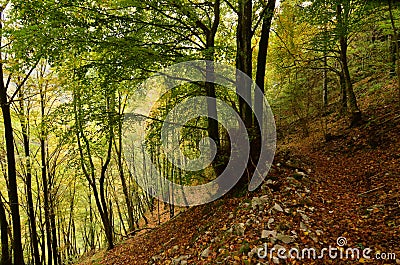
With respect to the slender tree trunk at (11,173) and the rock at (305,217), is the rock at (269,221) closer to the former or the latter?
the rock at (305,217)

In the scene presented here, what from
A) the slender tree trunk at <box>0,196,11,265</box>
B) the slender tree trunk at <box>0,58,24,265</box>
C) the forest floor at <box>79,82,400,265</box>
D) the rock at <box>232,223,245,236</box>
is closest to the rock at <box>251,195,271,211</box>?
the forest floor at <box>79,82,400,265</box>

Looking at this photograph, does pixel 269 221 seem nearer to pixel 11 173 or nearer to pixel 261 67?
pixel 261 67

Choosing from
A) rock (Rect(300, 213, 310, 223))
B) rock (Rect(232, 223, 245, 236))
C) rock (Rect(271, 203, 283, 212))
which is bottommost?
rock (Rect(232, 223, 245, 236))

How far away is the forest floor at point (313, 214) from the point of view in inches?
178

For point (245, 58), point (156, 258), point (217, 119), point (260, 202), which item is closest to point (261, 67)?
point (245, 58)

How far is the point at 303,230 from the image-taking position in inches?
194

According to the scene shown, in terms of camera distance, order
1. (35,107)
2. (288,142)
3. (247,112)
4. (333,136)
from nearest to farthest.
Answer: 1. (247,112)
2. (333,136)
3. (35,107)
4. (288,142)

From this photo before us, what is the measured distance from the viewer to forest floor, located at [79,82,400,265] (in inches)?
178

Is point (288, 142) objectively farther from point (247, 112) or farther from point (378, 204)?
point (378, 204)

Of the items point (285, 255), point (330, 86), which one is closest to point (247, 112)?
point (285, 255)

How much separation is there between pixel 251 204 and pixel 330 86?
16526mm

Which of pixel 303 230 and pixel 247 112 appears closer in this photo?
pixel 303 230

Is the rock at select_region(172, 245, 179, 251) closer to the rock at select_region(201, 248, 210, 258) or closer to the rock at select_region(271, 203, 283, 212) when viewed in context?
the rock at select_region(201, 248, 210, 258)

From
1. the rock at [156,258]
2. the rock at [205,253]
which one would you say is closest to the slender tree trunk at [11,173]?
the rock at [156,258]
